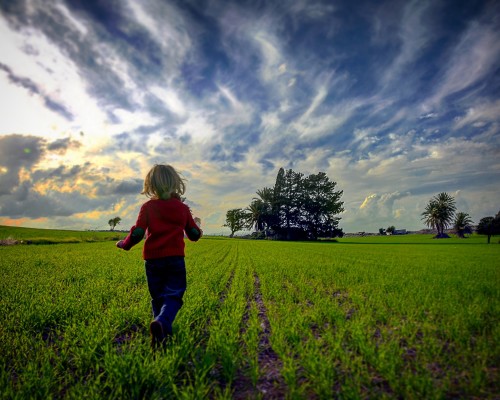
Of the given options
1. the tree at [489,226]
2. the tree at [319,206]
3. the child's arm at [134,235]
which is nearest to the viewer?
the child's arm at [134,235]

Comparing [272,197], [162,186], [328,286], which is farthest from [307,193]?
[162,186]

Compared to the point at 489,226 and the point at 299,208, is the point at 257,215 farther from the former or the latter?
the point at 489,226

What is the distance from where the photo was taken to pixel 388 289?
21.9ft

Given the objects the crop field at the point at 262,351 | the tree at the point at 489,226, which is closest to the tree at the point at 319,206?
the tree at the point at 489,226

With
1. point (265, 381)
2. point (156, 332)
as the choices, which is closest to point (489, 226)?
point (265, 381)

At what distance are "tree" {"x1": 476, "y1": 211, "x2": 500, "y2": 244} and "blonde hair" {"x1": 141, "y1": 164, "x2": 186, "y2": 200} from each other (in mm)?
61028

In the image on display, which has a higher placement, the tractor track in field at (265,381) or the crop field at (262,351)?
the crop field at (262,351)

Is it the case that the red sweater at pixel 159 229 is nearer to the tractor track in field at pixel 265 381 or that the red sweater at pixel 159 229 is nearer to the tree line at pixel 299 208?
the tractor track in field at pixel 265 381

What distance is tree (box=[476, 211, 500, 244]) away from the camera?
46.2m

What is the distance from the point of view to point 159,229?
147 inches

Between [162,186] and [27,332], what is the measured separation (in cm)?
286

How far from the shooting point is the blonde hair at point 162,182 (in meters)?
3.82

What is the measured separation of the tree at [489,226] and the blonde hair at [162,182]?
200 ft

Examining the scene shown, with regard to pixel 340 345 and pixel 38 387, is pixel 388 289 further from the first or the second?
pixel 38 387
